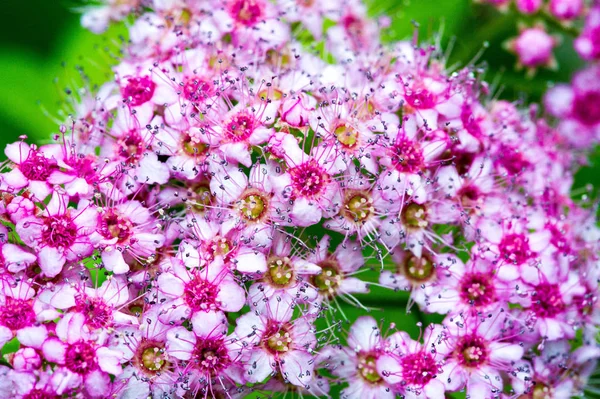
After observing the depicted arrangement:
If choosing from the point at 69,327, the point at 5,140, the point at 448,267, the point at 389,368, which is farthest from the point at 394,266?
the point at 5,140

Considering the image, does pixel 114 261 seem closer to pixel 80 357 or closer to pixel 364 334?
pixel 80 357

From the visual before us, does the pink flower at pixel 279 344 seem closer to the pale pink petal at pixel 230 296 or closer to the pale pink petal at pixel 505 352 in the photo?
the pale pink petal at pixel 230 296

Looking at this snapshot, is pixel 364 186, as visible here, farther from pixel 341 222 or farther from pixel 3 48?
pixel 3 48

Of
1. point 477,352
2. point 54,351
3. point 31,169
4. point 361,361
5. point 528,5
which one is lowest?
point 361,361

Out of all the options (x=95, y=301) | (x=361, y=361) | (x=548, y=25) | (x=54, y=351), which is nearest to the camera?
(x=54, y=351)

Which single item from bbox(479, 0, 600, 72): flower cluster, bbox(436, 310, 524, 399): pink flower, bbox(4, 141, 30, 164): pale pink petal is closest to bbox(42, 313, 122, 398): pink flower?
bbox(4, 141, 30, 164): pale pink petal

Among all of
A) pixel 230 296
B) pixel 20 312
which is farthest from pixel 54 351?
pixel 230 296

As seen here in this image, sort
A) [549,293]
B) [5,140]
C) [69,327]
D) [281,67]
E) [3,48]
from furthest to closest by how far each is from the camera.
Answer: [3,48]
[5,140]
[281,67]
[549,293]
[69,327]

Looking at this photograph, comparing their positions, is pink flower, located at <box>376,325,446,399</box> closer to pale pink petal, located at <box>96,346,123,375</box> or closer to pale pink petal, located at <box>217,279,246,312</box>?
pale pink petal, located at <box>217,279,246,312</box>

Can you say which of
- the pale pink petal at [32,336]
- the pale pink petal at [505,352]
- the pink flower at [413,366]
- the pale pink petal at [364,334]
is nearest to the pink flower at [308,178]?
the pale pink petal at [364,334]
